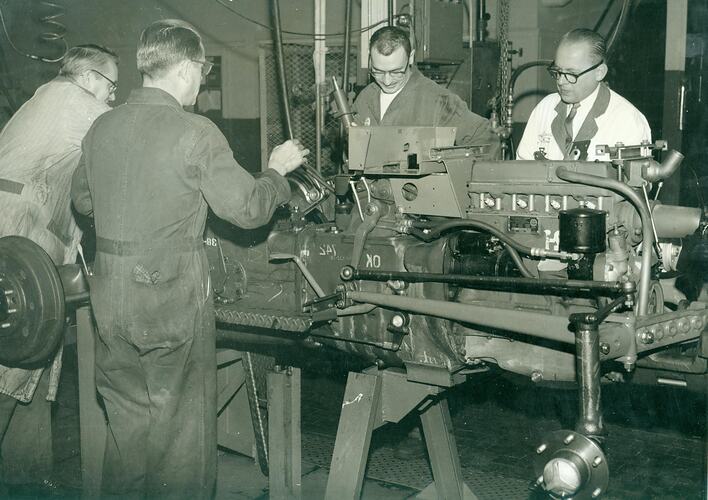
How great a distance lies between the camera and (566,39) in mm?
2984

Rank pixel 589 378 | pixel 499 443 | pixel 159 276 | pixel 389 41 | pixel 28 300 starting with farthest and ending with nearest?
pixel 499 443, pixel 389 41, pixel 28 300, pixel 159 276, pixel 589 378

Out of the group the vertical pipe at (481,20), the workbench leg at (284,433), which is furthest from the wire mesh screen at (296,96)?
the workbench leg at (284,433)

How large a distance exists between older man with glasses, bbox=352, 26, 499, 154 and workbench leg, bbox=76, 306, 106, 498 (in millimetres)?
1409

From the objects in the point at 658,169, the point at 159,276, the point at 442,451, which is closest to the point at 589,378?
the point at 658,169

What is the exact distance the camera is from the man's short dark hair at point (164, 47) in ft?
7.93

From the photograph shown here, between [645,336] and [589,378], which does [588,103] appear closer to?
[645,336]

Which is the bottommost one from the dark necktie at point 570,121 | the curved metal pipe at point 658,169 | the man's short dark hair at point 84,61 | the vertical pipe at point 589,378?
the vertical pipe at point 589,378

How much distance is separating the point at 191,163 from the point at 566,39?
1.55m

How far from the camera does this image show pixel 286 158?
8.38 feet

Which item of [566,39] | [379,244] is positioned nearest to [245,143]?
[566,39]

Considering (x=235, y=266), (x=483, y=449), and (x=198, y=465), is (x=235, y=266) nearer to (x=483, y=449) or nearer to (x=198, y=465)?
(x=198, y=465)

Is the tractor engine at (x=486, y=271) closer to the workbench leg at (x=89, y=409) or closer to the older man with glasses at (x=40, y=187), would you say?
the workbench leg at (x=89, y=409)

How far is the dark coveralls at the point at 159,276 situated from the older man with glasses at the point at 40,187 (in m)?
0.71

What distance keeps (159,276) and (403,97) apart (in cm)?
151
